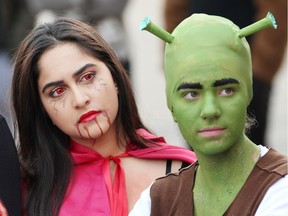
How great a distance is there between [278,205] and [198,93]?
46 cm

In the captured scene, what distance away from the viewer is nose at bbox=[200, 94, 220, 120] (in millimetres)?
3564

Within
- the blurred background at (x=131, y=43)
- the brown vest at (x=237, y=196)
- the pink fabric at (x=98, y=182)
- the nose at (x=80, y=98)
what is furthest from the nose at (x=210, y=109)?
the blurred background at (x=131, y=43)

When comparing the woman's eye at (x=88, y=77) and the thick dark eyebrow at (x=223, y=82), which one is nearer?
the thick dark eyebrow at (x=223, y=82)

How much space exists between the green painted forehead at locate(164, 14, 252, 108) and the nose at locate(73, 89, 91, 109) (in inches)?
31.7

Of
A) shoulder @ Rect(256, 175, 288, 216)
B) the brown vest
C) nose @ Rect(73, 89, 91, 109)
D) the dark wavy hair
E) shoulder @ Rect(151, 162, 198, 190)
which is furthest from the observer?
the dark wavy hair

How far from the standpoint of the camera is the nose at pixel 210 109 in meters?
3.56

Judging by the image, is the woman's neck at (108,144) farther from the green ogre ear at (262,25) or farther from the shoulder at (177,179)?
the green ogre ear at (262,25)

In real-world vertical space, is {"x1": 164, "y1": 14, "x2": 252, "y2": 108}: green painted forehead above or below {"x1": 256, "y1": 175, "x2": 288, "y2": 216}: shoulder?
above

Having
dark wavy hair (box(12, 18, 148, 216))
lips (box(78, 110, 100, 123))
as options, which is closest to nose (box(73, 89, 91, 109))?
lips (box(78, 110, 100, 123))

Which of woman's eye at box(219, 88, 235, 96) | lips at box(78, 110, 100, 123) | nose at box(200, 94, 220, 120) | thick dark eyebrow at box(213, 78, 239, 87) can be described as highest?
lips at box(78, 110, 100, 123)

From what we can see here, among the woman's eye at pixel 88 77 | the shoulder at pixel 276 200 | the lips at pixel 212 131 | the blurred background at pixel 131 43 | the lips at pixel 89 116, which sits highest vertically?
the blurred background at pixel 131 43

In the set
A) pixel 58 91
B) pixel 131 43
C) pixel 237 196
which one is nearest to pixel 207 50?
pixel 237 196

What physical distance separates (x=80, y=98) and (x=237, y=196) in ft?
3.54

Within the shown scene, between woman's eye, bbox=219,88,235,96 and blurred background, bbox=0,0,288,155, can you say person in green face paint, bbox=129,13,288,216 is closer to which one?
woman's eye, bbox=219,88,235,96
